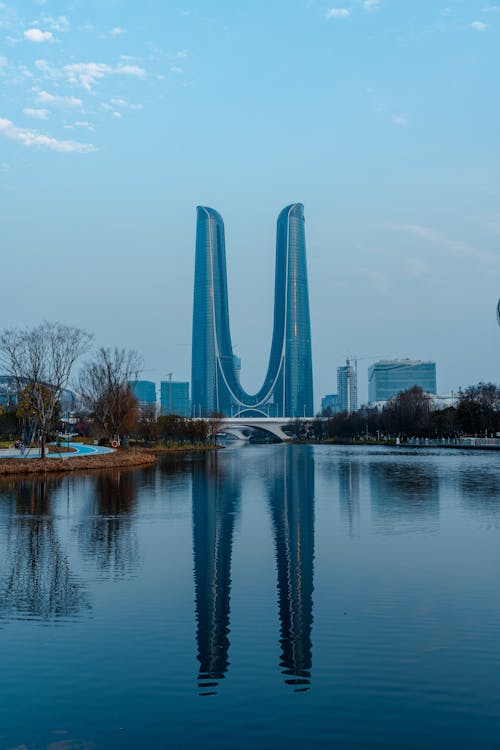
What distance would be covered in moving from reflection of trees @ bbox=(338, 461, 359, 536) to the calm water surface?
0.28 m

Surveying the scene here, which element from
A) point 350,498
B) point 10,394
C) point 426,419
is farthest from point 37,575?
point 426,419

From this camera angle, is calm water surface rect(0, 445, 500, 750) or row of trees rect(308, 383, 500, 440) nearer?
calm water surface rect(0, 445, 500, 750)

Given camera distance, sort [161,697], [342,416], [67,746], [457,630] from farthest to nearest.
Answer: [342,416]
[457,630]
[161,697]
[67,746]

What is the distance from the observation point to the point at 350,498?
31.3 metres

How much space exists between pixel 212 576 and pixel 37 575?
330 centimetres

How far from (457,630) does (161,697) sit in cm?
463

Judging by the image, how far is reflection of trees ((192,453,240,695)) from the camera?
391 inches

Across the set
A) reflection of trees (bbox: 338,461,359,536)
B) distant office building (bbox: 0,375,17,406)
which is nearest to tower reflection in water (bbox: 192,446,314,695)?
reflection of trees (bbox: 338,461,359,536)

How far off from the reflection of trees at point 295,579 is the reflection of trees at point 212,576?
0.84 meters

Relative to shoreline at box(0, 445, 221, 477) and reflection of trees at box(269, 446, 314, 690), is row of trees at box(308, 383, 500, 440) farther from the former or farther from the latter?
reflection of trees at box(269, 446, 314, 690)

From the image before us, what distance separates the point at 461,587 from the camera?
13.9 meters

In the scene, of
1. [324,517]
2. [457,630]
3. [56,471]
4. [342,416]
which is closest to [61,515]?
[324,517]

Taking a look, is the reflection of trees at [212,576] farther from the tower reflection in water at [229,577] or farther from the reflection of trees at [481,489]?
the reflection of trees at [481,489]

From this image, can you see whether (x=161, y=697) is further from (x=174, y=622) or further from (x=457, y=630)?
(x=457, y=630)
